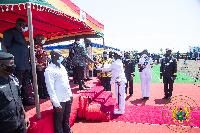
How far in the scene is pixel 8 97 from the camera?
1.93m

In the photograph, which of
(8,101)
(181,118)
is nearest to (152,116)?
(181,118)

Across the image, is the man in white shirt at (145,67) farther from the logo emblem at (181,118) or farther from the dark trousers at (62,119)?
the dark trousers at (62,119)

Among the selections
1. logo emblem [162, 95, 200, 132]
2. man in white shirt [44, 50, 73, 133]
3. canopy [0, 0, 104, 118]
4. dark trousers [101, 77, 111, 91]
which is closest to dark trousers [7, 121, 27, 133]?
man in white shirt [44, 50, 73, 133]

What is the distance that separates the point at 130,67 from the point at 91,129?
420 centimetres

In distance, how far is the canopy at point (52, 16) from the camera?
3.19m

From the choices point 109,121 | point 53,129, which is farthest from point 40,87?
point 109,121

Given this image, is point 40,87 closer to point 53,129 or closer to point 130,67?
point 53,129

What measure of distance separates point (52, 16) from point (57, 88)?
3.14 meters

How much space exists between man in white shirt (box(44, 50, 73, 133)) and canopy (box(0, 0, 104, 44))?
1.24 m

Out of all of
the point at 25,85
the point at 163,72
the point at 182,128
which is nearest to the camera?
the point at 25,85

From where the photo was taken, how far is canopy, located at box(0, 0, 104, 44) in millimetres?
3192

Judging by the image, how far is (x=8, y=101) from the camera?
75.9 inches

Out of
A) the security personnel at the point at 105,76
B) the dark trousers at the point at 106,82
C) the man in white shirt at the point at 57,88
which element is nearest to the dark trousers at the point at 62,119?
the man in white shirt at the point at 57,88

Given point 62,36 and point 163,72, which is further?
point 62,36
